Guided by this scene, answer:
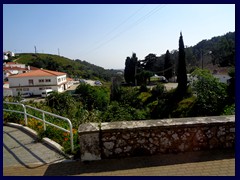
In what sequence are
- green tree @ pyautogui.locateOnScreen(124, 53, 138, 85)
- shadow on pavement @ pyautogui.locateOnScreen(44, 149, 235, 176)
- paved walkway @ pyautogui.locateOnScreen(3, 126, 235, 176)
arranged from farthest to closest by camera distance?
green tree @ pyautogui.locateOnScreen(124, 53, 138, 85), shadow on pavement @ pyautogui.locateOnScreen(44, 149, 235, 176), paved walkway @ pyautogui.locateOnScreen(3, 126, 235, 176)

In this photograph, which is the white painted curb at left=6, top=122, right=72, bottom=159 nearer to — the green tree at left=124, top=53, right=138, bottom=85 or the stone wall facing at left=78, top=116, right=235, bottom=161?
the stone wall facing at left=78, top=116, right=235, bottom=161

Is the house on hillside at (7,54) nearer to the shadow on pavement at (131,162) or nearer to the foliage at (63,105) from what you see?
the foliage at (63,105)

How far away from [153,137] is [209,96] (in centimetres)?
1789

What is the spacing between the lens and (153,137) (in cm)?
446

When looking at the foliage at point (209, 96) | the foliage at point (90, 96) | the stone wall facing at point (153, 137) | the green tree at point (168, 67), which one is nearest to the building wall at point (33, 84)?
the foliage at point (90, 96)

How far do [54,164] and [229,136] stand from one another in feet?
11.6

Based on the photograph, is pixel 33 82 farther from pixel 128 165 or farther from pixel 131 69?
pixel 128 165

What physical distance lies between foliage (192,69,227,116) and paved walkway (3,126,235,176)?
15.4 metres

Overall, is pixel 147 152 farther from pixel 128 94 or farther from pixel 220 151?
pixel 128 94

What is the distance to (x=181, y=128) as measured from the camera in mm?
4488

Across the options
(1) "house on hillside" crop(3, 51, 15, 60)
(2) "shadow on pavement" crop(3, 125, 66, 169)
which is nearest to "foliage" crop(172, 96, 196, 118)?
(2) "shadow on pavement" crop(3, 125, 66, 169)

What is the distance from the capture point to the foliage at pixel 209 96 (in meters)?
19.4

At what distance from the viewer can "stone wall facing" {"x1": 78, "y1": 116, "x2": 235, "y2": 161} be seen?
4316mm
